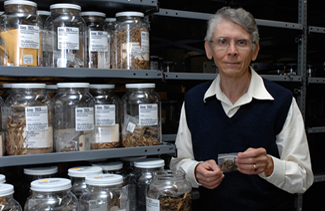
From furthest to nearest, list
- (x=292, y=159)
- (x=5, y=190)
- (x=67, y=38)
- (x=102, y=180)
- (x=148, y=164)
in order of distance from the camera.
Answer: (x=292, y=159), (x=148, y=164), (x=67, y=38), (x=102, y=180), (x=5, y=190)

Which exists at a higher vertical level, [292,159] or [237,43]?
Answer: [237,43]

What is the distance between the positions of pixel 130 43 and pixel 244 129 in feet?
2.15

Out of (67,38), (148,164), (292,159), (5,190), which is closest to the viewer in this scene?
(5,190)

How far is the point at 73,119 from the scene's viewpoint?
1.26 metres

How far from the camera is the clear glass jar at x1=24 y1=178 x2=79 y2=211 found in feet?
3.50

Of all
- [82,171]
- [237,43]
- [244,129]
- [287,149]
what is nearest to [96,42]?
[82,171]

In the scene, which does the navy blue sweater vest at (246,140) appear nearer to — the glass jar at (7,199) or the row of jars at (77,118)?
the row of jars at (77,118)

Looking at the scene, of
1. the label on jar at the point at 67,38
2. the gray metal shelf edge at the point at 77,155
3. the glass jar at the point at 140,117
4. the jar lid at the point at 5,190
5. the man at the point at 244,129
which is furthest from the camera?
the man at the point at 244,129

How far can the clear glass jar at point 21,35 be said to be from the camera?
3.82 feet

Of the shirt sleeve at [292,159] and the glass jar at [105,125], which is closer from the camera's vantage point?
the glass jar at [105,125]

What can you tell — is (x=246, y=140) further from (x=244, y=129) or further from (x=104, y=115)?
(x=104, y=115)

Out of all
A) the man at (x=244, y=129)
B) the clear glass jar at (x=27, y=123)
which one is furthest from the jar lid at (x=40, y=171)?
the man at (x=244, y=129)

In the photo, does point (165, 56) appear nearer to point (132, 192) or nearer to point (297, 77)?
point (297, 77)

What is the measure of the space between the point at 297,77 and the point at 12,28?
196 centimetres
